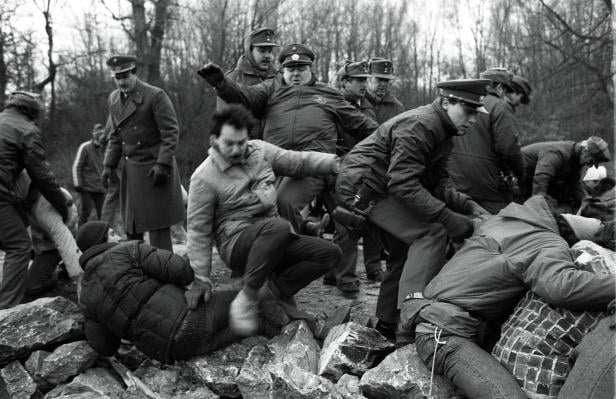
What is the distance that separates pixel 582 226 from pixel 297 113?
2173 millimetres

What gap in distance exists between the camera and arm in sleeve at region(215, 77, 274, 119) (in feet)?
15.1

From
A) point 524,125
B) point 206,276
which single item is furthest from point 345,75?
point 524,125

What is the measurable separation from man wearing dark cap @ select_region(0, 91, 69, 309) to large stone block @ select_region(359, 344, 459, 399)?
2.96 m

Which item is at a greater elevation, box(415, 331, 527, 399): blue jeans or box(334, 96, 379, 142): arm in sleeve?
box(334, 96, 379, 142): arm in sleeve

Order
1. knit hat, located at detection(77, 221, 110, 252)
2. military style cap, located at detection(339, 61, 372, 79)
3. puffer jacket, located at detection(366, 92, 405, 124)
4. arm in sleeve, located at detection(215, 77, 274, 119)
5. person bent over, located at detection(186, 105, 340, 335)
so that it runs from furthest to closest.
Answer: puffer jacket, located at detection(366, 92, 405, 124) < military style cap, located at detection(339, 61, 372, 79) < arm in sleeve, located at detection(215, 77, 274, 119) < knit hat, located at detection(77, 221, 110, 252) < person bent over, located at detection(186, 105, 340, 335)

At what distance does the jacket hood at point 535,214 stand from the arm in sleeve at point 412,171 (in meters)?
0.44

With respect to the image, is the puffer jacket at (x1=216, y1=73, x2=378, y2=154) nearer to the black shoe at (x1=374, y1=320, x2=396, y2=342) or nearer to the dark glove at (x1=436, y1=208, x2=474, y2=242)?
the dark glove at (x1=436, y1=208, x2=474, y2=242)

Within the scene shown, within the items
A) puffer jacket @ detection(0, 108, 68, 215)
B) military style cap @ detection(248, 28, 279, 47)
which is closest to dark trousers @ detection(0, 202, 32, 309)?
puffer jacket @ detection(0, 108, 68, 215)

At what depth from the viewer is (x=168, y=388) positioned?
4.08m

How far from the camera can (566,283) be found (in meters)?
3.03

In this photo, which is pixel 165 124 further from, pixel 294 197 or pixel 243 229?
pixel 243 229

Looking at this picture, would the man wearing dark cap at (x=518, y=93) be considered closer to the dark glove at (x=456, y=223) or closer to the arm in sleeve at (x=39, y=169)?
the dark glove at (x=456, y=223)

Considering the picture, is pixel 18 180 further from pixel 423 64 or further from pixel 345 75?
pixel 423 64

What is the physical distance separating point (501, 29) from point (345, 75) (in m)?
18.3
